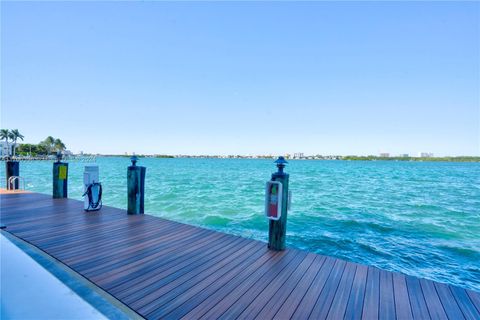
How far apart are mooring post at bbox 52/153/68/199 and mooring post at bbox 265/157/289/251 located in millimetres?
6657

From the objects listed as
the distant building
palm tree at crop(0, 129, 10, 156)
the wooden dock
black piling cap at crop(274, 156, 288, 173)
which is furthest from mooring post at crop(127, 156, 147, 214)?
palm tree at crop(0, 129, 10, 156)

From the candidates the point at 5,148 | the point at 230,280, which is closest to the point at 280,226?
the point at 230,280

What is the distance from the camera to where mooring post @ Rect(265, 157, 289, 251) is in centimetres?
346

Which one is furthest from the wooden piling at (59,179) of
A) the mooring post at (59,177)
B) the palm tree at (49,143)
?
the palm tree at (49,143)

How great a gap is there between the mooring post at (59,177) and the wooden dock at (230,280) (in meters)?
3.19

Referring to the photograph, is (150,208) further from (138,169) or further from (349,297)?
(349,297)

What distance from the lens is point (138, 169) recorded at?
17.8 ft

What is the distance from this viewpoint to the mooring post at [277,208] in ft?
11.3

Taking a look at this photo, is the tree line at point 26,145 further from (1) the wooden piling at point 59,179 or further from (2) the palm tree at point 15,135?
(1) the wooden piling at point 59,179

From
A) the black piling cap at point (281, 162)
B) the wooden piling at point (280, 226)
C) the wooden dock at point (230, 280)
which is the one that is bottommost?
the wooden dock at point (230, 280)

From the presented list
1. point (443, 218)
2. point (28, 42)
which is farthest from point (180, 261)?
point (443, 218)

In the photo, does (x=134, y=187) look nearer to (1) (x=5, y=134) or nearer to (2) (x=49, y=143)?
(1) (x=5, y=134)

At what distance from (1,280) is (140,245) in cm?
193

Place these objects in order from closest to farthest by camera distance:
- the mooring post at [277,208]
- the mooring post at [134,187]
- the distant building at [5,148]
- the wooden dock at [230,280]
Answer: the wooden dock at [230,280] → the mooring post at [277,208] → the mooring post at [134,187] → the distant building at [5,148]
